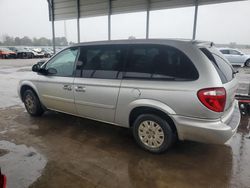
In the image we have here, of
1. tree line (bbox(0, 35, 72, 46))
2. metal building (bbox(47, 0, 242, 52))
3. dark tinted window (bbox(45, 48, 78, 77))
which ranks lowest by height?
dark tinted window (bbox(45, 48, 78, 77))

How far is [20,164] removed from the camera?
2900 mm

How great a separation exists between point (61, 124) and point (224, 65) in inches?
134

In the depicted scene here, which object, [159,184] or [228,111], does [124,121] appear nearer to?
[159,184]

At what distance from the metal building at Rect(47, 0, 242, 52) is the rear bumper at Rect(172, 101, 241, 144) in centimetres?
375

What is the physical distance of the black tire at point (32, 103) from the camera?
15.3ft

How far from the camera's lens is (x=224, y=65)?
A: 3.12 m

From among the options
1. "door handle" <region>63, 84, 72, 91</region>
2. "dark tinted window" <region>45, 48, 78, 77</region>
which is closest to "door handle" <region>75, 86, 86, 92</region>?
"door handle" <region>63, 84, 72, 91</region>

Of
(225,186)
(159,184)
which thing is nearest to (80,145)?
(159,184)

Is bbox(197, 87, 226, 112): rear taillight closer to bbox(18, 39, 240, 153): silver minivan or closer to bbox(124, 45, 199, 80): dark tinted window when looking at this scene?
bbox(18, 39, 240, 153): silver minivan

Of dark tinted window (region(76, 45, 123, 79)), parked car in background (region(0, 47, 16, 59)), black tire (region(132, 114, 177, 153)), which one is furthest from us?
parked car in background (region(0, 47, 16, 59))

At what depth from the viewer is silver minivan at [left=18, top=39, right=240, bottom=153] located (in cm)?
260

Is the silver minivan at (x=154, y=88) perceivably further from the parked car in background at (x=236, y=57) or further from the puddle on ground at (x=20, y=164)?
the parked car in background at (x=236, y=57)

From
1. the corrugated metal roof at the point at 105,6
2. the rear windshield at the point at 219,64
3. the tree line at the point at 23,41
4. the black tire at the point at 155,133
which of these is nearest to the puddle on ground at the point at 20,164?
the black tire at the point at 155,133

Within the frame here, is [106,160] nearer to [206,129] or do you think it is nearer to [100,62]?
[206,129]
